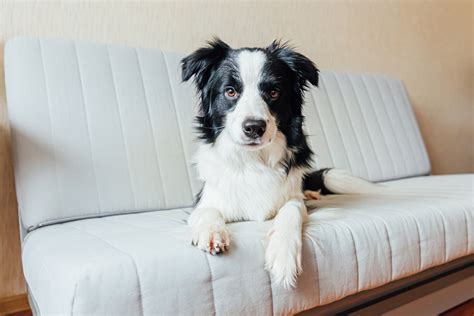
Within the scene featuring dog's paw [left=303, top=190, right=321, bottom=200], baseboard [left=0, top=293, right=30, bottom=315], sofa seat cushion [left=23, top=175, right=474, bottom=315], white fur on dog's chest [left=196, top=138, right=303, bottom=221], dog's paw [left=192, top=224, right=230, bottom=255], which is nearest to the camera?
sofa seat cushion [left=23, top=175, right=474, bottom=315]

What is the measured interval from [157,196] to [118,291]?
0.82m

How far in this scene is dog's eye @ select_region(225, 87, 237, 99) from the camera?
124 centimetres

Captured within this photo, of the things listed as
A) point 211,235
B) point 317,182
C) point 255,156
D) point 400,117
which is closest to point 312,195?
point 317,182

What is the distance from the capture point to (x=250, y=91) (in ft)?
3.98

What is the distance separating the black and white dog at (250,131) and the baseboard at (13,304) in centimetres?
95

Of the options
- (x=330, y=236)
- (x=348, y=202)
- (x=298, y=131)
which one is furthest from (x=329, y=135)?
(x=330, y=236)

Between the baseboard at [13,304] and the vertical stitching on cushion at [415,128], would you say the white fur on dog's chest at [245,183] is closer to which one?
the baseboard at [13,304]

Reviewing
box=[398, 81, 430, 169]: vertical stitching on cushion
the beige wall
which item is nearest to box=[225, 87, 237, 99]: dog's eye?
the beige wall

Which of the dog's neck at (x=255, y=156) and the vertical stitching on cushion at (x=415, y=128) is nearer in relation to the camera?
the dog's neck at (x=255, y=156)

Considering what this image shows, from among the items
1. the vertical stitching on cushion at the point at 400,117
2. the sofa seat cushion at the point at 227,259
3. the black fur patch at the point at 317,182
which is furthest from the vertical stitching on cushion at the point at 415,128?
the sofa seat cushion at the point at 227,259

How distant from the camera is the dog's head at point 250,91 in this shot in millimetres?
1150

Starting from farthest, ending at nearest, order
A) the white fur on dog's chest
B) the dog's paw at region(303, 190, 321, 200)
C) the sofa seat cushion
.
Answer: the dog's paw at region(303, 190, 321, 200), the white fur on dog's chest, the sofa seat cushion

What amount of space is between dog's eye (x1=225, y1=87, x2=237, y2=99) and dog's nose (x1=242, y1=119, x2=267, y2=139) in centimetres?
16

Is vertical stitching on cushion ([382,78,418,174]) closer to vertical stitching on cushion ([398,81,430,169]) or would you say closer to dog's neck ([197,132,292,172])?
vertical stitching on cushion ([398,81,430,169])
